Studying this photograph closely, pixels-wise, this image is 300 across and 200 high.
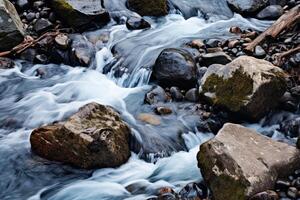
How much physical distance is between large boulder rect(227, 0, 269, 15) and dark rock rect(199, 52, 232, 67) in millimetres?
2444

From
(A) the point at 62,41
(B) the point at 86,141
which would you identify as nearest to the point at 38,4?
(A) the point at 62,41

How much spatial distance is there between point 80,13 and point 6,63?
1664 mm

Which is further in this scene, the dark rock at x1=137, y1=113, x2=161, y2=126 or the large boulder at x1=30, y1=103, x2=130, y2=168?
the dark rock at x1=137, y1=113, x2=161, y2=126

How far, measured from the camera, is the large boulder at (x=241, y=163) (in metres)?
4.18

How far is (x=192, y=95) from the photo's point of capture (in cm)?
646

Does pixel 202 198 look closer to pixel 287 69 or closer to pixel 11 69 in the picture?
pixel 287 69

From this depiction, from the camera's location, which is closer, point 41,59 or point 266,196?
point 266,196

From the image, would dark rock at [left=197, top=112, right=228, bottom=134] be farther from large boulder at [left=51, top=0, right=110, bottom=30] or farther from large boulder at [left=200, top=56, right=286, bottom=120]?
large boulder at [left=51, top=0, right=110, bottom=30]

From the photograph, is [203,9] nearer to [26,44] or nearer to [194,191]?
[26,44]

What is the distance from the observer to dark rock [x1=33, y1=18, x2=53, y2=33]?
8.16m

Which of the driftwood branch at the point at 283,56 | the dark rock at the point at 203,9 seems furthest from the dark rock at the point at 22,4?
the driftwood branch at the point at 283,56

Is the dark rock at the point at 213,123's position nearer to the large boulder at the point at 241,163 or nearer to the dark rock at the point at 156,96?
the dark rock at the point at 156,96

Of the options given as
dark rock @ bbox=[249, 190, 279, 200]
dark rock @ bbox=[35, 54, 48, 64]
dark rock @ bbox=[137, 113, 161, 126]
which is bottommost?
dark rock @ bbox=[35, 54, 48, 64]

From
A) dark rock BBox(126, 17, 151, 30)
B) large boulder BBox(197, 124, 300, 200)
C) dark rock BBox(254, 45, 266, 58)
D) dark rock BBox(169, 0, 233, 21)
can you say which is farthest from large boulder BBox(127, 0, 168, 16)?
large boulder BBox(197, 124, 300, 200)
